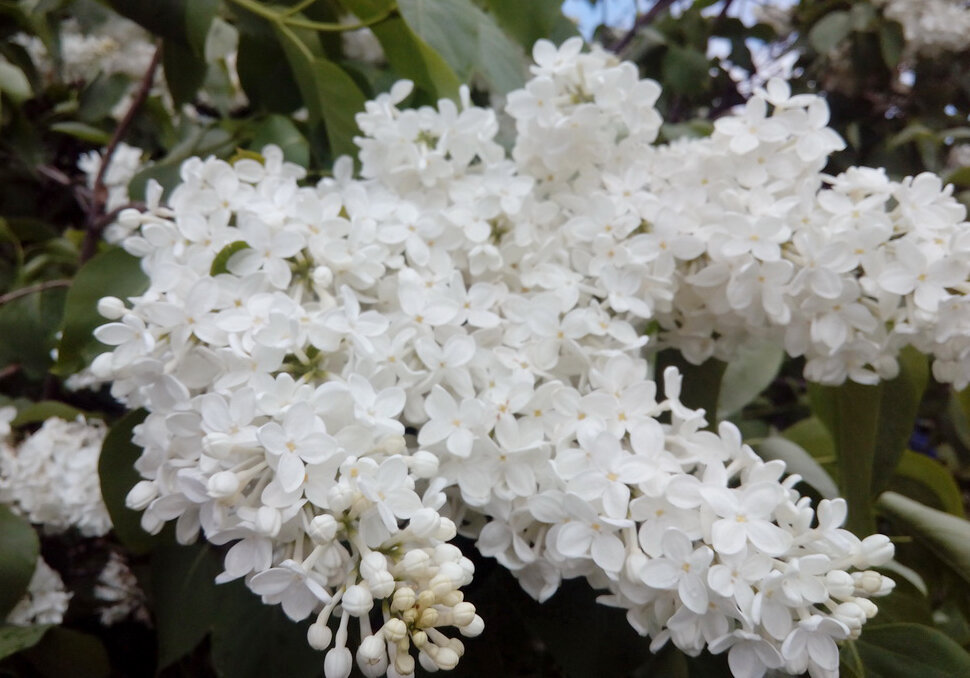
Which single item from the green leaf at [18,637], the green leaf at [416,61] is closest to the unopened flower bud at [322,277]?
the green leaf at [416,61]

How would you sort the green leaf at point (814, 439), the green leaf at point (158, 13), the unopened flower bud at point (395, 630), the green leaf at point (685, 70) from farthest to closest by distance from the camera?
the green leaf at point (685, 70) < the green leaf at point (814, 439) < the green leaf at point (158, 13) < the unopened flower bud at point (395, 630)

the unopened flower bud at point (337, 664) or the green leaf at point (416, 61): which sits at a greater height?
the green leaf at point (416, 61)

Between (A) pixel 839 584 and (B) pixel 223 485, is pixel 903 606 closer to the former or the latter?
(A) pixel 839 584

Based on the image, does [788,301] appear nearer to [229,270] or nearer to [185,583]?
[229,270]

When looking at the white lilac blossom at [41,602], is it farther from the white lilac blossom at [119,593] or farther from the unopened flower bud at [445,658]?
the unopened flower bud at [445,658]

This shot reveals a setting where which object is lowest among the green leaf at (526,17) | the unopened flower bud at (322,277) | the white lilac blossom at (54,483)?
the white lilac blossom at (54,483)

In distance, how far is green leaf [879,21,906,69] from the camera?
122 centimetres

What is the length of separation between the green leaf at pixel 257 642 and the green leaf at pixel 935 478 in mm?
550

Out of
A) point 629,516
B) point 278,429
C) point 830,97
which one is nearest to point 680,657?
point 629,516

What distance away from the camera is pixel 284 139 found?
2.13ft

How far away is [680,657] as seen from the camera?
0.48 meters

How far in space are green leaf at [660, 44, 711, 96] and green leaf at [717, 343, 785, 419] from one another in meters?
0.45

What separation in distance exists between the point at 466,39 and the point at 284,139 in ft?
0.57

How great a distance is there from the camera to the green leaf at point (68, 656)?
2.00 ft
